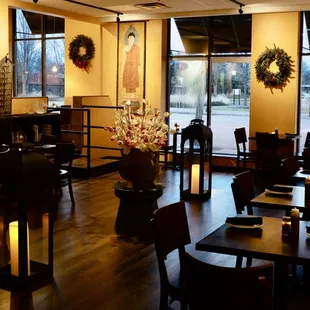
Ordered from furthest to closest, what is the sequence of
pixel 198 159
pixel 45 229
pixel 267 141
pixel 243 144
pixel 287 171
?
pixel 243 144 → pixel 267 141 → pixel 198 159 → pixel 287 171 → pixel 45 229

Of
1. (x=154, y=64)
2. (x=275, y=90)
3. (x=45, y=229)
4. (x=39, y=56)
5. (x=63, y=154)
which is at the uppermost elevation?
(x=39, y=56)

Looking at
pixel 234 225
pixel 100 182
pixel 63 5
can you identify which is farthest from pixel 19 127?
pixel 234 225

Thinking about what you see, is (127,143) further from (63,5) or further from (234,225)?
(63,5)

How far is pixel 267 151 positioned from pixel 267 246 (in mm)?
7023

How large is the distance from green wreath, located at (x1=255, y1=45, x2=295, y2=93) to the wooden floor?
137 inches

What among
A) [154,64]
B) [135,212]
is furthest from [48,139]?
[154,64]

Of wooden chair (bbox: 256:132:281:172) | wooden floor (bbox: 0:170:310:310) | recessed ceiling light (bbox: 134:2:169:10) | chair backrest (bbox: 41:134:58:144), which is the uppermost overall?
recessed ceiling light (bbox: 134:2:169:10)

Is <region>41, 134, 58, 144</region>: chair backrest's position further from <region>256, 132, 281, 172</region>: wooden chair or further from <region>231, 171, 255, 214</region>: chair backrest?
<region>231, 171, 255, 214</region>: chair backrest

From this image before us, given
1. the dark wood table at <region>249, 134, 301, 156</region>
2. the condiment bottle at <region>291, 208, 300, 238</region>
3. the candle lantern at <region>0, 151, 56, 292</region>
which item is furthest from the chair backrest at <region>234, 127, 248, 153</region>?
the condiment bottle at <region>291, 208, 300, 238</region>

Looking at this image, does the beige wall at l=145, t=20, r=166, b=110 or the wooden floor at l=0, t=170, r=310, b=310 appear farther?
the beige wall at l=145, t=20, r=166, b=110

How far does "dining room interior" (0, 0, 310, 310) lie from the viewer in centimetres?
333

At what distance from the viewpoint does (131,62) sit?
475 inches

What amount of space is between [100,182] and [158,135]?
385 cm

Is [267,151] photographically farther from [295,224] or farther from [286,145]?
[295,224]
